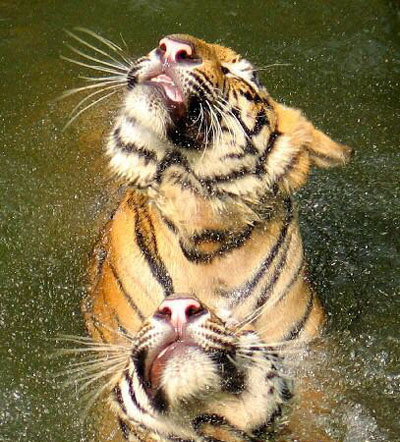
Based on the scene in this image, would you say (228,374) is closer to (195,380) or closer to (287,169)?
(195,380)

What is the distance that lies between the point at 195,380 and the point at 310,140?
111cm

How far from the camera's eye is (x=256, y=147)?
9.33 feet

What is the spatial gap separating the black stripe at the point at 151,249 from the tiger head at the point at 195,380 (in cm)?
51

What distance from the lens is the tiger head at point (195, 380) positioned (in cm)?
210

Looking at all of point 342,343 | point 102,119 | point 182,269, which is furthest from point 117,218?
point 102,119

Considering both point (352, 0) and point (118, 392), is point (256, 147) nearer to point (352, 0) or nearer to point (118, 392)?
point (118, 392)

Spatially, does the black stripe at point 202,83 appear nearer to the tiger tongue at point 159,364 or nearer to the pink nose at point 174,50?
the pink nose at point 174,50

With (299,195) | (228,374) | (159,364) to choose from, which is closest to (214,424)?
(228,374)

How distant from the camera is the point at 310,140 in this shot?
2924mm

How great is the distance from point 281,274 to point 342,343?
0.47 m

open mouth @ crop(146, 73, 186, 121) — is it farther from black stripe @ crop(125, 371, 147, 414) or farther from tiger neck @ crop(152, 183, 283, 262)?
black stripe @ crop(125, 371, 147, 414)

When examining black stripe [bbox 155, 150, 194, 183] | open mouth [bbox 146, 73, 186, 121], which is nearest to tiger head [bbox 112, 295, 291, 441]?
black stripe [bbox 155, 150, 194, 183]

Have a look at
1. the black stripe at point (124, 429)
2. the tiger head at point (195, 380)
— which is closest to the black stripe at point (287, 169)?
the tiger head at point (195, 380)

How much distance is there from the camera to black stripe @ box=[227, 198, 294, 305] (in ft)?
9.52
